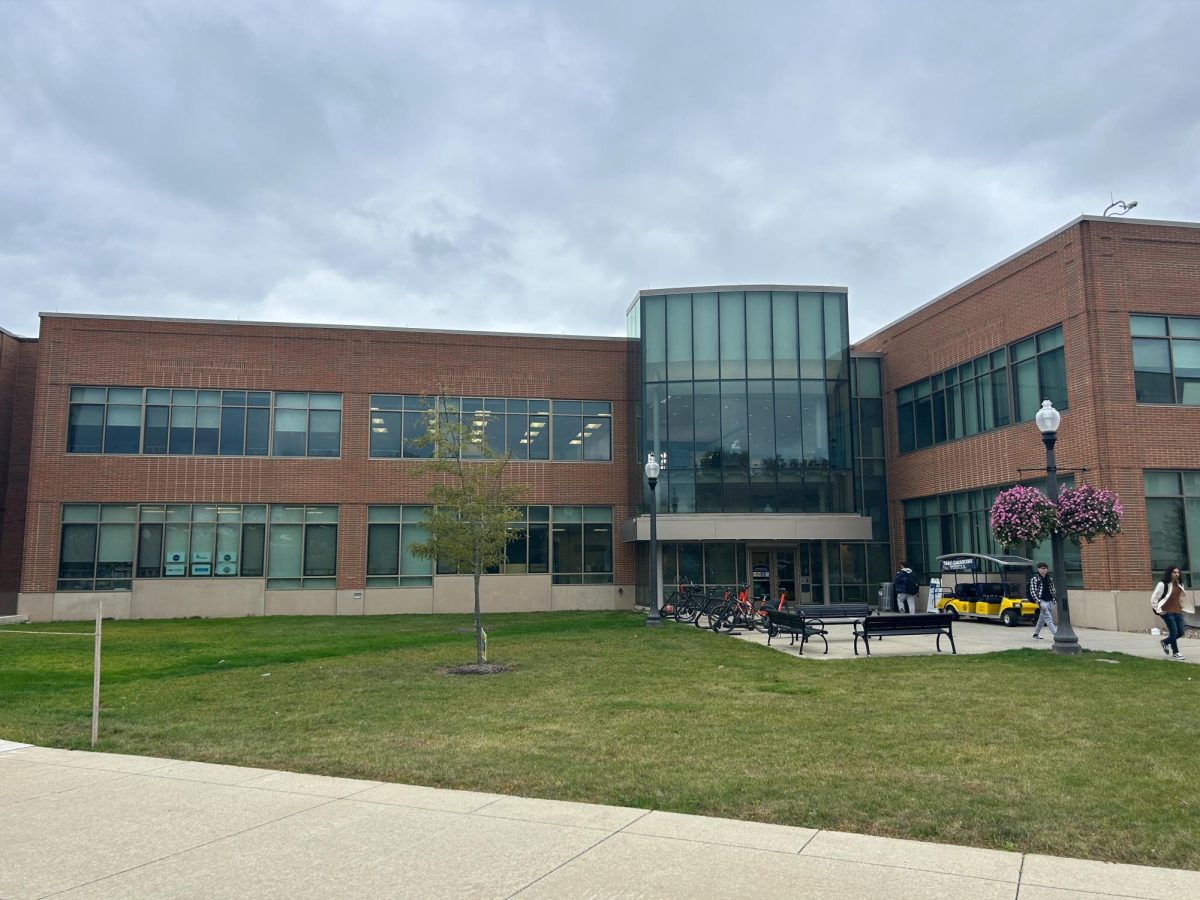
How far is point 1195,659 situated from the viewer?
16.1 m

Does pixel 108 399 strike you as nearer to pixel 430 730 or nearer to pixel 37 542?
pixel 37 542

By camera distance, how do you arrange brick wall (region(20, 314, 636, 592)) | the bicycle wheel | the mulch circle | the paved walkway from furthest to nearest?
brick wall (region(20, 314, 636, 592)) → the bicycle wheel → the paved walkway → the mulch circle

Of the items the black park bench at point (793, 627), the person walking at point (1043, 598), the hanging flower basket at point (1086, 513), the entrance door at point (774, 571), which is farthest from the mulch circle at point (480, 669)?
the entrance door at point (774, 571)

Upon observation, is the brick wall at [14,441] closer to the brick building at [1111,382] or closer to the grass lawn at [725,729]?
the grass lawn at [725,729]

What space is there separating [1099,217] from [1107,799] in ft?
69.0

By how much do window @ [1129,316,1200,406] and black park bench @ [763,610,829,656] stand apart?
1184cm

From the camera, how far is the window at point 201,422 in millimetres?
31531

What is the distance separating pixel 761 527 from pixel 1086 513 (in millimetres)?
12838

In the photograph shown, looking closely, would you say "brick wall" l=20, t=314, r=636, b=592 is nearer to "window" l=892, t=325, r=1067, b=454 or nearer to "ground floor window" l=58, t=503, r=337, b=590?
"ground floor window" l=58, t=503, r=337, b=590

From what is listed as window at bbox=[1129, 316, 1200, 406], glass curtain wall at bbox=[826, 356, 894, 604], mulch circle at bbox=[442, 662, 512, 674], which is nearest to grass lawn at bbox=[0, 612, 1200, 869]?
mulch circle at bbox=[442, 662, 512, 674]

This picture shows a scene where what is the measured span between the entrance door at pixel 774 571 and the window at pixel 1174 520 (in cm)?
1158

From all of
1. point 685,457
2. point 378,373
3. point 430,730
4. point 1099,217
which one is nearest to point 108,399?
point 378,373

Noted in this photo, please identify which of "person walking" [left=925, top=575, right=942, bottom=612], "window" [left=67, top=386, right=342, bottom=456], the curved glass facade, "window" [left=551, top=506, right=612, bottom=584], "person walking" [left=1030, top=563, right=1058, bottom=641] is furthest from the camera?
"window" [left=551, top=506, right=612, bottom=584]

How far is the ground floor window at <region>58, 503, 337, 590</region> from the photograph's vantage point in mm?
30969
